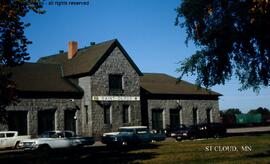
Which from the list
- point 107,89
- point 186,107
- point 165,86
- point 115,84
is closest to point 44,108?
point 107,89

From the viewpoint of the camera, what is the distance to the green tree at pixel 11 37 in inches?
598

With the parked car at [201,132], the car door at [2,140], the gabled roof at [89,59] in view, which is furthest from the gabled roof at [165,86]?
the car door at [2,140]

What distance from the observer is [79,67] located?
42.3 metres

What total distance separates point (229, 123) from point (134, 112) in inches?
1113

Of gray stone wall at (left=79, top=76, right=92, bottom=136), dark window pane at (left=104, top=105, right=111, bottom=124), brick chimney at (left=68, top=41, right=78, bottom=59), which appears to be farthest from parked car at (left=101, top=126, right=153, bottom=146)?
brick chimney at (left=68, top=41, right=78, bottom=59)

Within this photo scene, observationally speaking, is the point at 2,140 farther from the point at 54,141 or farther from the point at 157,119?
the point at 157,119

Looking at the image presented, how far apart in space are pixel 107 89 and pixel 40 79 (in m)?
6.80

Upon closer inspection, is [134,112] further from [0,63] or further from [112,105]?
[0,63]

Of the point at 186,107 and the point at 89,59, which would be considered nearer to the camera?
the point at 89,59

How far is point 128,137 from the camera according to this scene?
29859mm

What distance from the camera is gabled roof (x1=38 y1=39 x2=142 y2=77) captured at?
134ft

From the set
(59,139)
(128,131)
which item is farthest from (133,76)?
(59,139)

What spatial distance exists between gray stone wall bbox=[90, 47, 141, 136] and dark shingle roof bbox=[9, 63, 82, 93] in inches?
87.2

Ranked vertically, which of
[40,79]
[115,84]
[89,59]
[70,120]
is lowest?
[70,120]
